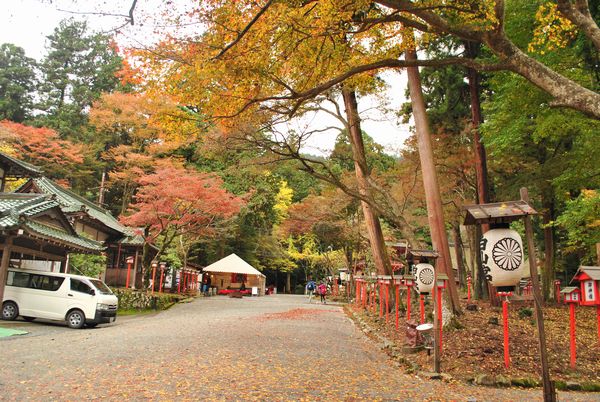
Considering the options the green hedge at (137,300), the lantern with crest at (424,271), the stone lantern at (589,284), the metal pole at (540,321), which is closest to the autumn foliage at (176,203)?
the green hedge at (137,300)

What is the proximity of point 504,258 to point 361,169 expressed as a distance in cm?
830

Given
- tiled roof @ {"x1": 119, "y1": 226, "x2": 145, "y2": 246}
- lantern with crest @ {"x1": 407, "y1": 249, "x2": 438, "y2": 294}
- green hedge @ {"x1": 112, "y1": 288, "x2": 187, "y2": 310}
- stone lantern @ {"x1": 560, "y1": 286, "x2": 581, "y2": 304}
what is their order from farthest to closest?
1. tiled roof @ {"x1": 119, "y1": 226, "x2": 145, "y2": 246}
2. green hedge @ {"x1": 112, "y1": 288, "x2": 187, "y2": 310}
3. lantern with crest @ {"x1": 407, "y1": 249, "x2": 438, "y2": 294}
4. stone lantern @ {"x1": 560, "y1": 286, "x2": 581, "y2": 304}

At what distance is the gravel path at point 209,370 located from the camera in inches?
207

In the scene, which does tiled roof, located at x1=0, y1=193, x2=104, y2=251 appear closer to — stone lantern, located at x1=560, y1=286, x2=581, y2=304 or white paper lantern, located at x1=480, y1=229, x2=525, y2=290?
white paper lantern, located at x1=480, y1=229, x2=525, y2=290

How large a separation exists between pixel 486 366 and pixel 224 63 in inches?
281

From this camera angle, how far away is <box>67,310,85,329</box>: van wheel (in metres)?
12.0

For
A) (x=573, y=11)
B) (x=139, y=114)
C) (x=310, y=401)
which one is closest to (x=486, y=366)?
(x=310, y=401)

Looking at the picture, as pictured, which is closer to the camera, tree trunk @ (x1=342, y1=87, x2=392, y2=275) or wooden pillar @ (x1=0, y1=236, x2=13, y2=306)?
wooden pillar @ (x1=0, y1=236, x2=13, y2=306)

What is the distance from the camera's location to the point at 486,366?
719cm

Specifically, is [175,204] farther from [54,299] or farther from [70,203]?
[54,299]

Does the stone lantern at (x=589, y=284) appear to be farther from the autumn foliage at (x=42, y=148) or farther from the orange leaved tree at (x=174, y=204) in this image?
the autumn foliage at (x=42, y=148)

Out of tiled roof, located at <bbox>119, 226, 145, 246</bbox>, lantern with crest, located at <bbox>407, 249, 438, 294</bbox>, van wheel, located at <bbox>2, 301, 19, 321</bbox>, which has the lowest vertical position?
van wheel, located at <bbox>2, 301, 19, 321</bbox>

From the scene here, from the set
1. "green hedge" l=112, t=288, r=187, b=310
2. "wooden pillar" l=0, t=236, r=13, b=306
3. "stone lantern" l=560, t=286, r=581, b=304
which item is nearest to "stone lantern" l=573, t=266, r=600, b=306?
"stone lantern" l=560, t=286, r=581, b=304

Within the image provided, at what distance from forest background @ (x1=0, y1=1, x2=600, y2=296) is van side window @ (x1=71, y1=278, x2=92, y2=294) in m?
5.41
